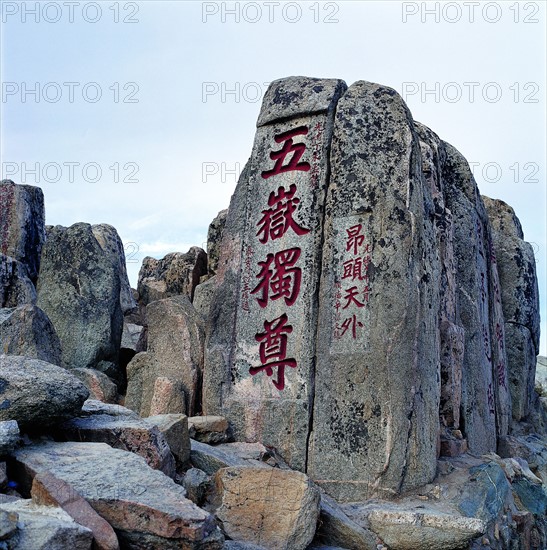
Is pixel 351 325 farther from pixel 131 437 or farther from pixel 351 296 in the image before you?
pixel 131 437

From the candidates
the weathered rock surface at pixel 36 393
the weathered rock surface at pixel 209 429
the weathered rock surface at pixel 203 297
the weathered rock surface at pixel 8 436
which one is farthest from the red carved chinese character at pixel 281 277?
the weathered rock surface at pixel 8 436

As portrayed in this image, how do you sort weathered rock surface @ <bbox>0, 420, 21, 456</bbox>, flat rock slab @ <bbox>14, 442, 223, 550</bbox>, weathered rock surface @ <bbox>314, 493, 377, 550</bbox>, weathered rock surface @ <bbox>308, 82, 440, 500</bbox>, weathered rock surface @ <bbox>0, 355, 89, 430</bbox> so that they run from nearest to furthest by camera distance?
flat rock slab @ <bbox>14, 442, 223, 550</bbox> → weathered rock surface @ <bbox>0, 420, 21, 456</bbox> → weathered rock surface @ <bbox>0, 355, 89, 430</bbox> → weathered rock surface @ <bbox>314, 493, 377, 550</bbox> → weathered rock surface @ <bbox>308, 82, 440, 500</bbox>

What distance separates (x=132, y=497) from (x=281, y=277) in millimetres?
3796

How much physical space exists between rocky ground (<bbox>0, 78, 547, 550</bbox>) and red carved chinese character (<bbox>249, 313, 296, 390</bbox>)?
0.07 meters

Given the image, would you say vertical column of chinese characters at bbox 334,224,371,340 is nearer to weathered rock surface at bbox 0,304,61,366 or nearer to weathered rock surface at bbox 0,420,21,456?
weathered rock surface at bbox 0,304,61,366

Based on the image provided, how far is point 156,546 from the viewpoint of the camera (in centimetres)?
435

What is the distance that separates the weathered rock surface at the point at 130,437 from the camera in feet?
18.3

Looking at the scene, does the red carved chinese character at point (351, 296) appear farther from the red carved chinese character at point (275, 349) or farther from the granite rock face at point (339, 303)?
the red carved chinese character at point (275, 349)

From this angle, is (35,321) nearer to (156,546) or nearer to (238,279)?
(238,279)

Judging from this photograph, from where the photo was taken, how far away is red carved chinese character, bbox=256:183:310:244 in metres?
8.06

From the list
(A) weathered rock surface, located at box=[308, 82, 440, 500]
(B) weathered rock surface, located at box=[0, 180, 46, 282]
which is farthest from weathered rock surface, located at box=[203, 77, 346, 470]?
Result: (B) weathered rock surface, located at box=[0, 180, 46, 282]

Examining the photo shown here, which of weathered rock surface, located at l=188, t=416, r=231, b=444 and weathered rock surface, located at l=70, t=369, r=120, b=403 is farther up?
weathered rock surface, located at l=70, t=369, r=120, b=403

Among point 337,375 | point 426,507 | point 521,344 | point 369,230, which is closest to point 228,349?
point 337,375

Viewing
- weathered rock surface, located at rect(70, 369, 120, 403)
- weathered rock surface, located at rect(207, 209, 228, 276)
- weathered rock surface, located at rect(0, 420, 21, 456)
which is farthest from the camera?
weathered rock surface, located at rect(207, 209, 228, 276)
